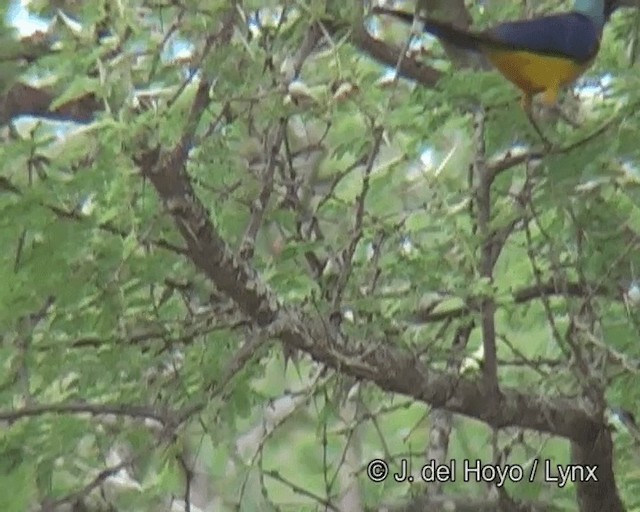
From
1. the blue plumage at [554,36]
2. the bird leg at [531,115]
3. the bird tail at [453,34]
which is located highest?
the blue plumage at [554,36]

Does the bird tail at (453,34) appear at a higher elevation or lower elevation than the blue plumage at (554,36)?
lower

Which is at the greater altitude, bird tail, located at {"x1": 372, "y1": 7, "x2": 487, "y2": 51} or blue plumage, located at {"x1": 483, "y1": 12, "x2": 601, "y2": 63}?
blue plumage, located at {"x1": 483, "y1": 12, "x2": 601, "y2": 63}

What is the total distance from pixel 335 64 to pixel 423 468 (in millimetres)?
452

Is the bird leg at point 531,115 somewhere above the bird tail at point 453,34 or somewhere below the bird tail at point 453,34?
below

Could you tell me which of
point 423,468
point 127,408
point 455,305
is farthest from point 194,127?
point 423,468

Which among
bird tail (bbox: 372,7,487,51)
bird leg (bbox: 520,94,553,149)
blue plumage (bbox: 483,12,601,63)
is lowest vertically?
bird leg (bbox: 520,94,553,149)

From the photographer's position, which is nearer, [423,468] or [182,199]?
[182,199]

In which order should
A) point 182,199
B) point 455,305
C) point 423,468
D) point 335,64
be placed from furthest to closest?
point 423,468, point 455,305, point 335,64, point 182,199

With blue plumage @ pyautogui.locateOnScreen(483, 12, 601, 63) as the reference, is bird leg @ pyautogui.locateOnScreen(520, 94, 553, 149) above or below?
below

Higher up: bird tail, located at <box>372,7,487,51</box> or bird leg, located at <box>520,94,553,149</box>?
bird tail, located at <box>372,7,487,51</box>

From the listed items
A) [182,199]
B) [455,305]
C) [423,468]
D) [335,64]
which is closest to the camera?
[182,199]

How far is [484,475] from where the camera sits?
1092 millimetres

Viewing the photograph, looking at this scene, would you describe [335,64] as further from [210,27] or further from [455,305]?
[455,305]

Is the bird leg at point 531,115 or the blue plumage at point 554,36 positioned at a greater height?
the blue plumage at point 554,36
